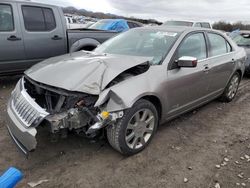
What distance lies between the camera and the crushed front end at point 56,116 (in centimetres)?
271

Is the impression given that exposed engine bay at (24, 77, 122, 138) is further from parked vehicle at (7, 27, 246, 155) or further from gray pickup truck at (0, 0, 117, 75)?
gray pickup truck at (0, 0, 117, 75)

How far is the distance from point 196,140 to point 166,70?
3.86 feet

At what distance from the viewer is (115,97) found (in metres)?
2.88

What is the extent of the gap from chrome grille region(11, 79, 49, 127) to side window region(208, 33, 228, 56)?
3.16 m

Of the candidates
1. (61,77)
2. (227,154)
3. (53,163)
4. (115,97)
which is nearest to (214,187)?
(227,154)

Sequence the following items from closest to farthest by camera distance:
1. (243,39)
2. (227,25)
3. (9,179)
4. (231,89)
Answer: (9,179) → (231,89) → (243,39) → (227,25)

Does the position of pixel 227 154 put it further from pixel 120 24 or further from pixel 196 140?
pixel 120 24

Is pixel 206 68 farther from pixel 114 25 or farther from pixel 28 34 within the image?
pixel 114 25

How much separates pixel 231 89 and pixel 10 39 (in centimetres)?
492

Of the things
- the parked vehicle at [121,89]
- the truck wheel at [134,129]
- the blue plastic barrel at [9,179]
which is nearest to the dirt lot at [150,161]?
the truck wheel at [134,129]

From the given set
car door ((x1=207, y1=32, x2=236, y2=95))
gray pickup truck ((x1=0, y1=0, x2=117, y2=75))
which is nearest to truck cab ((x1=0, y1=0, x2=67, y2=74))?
gray pickup truck ((x1=0, y1=0, x2=117, y2=75))

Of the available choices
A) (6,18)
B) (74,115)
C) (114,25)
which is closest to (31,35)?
(6,18)

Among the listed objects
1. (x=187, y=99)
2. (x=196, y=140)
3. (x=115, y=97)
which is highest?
(x=115, y=97)

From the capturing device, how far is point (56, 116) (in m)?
2.77
